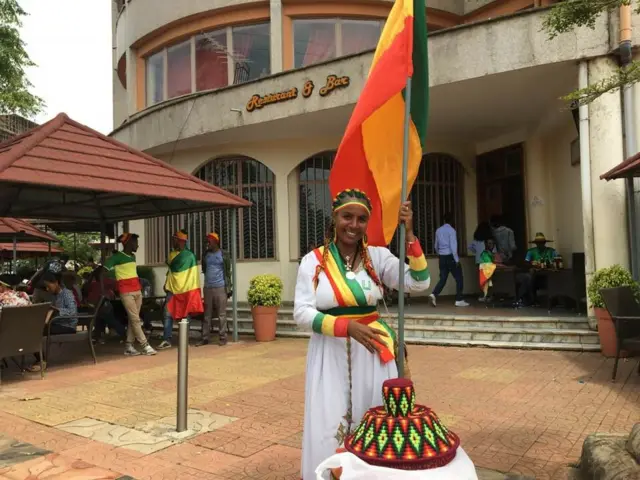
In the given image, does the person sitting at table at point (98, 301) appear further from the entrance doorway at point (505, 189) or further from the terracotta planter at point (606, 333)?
the entrance doorway at point (505, 189)

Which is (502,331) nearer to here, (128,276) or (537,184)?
(537,184)

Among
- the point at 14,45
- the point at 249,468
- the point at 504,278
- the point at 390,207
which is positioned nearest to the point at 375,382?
the point at 390,207

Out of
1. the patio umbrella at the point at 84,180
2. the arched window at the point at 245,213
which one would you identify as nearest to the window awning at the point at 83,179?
the patio umbrella at the point at 84,180

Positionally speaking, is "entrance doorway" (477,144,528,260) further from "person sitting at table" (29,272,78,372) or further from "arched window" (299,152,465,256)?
"person sitting at table" (29,272,78,372)

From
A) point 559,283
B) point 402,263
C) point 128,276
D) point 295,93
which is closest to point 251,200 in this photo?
point 295,93

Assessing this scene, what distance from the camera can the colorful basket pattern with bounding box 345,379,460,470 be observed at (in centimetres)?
208

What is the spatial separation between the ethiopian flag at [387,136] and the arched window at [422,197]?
30.8ft

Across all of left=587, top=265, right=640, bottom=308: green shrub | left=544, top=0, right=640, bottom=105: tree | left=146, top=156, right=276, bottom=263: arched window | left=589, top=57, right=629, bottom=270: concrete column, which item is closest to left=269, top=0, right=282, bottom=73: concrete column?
left=146, top=156, right=276, bottom=263: arched window

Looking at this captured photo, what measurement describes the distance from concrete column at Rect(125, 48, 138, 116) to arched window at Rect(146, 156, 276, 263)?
3817 millimetres

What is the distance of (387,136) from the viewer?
3.07 meters

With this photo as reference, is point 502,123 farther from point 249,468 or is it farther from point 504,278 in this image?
point 249,468

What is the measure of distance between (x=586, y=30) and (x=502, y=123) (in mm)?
3688

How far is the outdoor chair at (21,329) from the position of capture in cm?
645

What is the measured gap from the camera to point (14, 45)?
15.8 meters
